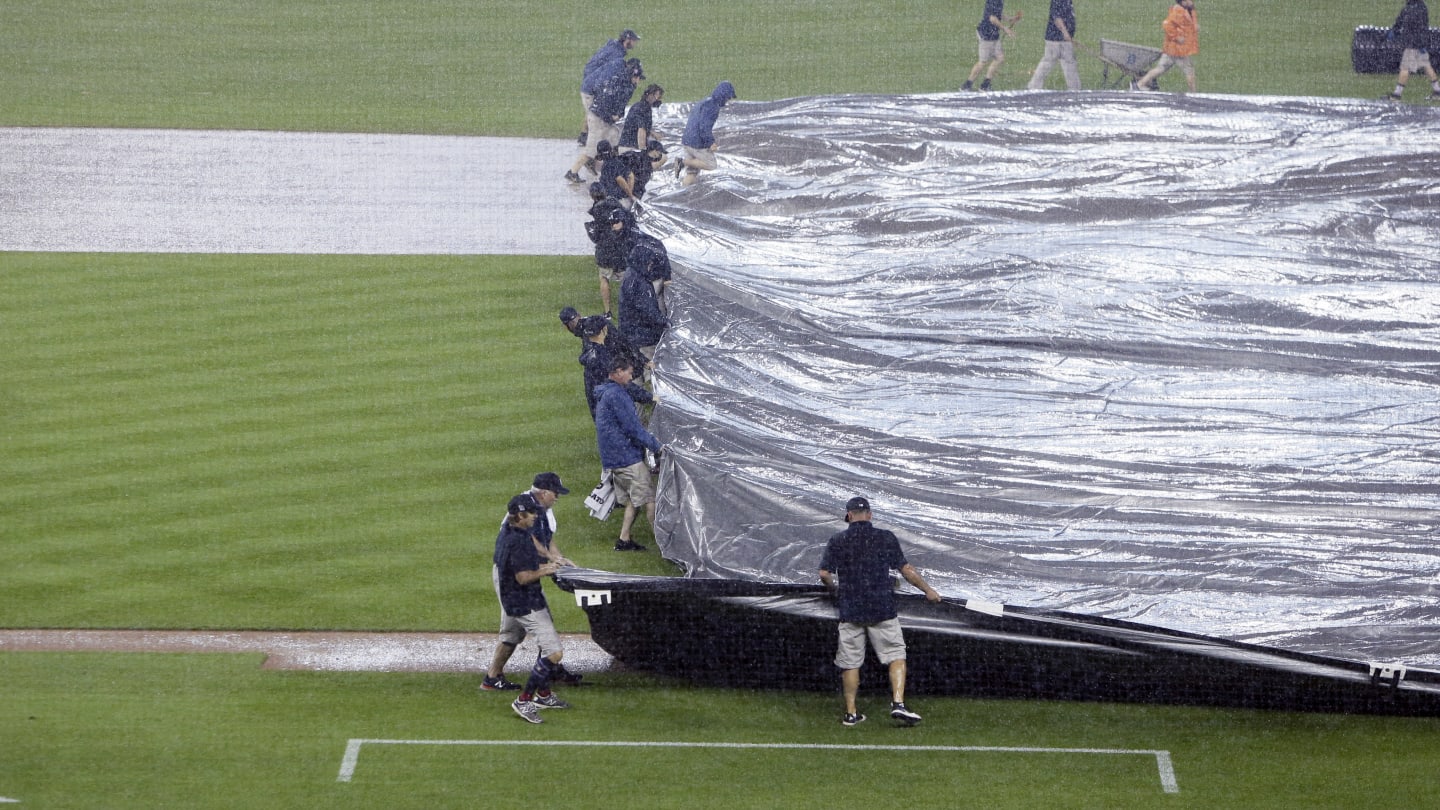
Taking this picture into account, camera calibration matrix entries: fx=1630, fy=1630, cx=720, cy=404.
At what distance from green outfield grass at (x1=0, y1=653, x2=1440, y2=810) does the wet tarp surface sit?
839 mm

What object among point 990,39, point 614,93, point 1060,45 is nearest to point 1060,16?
point 1060,45

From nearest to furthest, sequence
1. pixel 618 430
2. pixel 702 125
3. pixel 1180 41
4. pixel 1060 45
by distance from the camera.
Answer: pixel 618 430 < pixel 702 125 < pixel 1060 45 < pixel 1180 41

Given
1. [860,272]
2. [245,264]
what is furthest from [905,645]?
[245,264]

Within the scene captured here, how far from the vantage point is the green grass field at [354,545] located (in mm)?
10156

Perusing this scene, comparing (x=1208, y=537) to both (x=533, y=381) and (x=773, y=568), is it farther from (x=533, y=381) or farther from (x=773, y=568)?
(x=533, y=381)

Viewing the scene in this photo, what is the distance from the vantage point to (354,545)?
13680 mm

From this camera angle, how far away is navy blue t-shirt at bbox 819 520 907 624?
416 inches

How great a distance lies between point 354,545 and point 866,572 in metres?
5.08

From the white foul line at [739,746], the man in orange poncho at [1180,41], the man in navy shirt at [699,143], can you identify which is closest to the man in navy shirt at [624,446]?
the white foul line at [739,746]

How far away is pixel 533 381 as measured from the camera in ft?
55.9

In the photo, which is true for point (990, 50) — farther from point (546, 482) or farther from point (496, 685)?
point (496, 685)

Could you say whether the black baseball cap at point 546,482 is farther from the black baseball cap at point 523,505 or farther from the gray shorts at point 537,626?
the gray shorts at point 537,626

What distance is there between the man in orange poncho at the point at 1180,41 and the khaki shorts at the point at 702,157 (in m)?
8.40

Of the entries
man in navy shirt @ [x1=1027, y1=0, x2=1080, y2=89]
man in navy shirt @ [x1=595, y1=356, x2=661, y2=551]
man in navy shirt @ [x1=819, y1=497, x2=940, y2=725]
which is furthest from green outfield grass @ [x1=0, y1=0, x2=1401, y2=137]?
man in navy shirt @ [x1=819, y1=497, x2=940, y2=725]
